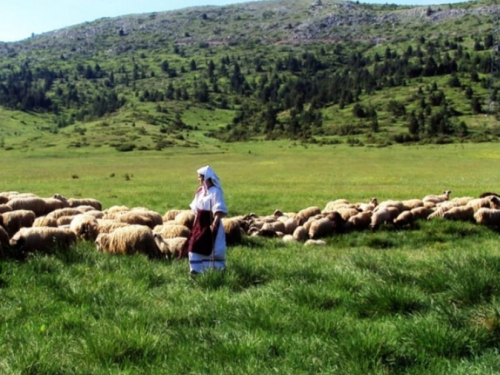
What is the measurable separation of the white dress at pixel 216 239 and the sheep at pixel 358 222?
29.4 feet

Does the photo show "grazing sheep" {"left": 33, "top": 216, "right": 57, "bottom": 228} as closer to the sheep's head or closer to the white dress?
the sheep's head

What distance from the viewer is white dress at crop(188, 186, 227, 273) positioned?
10344 millimetres

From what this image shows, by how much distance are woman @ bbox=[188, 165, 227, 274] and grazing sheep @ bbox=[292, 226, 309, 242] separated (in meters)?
7.06

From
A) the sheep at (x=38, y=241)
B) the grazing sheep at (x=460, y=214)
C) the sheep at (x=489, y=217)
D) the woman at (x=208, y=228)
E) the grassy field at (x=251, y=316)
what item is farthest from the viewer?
the grazing sheep at (x=460, y=214)

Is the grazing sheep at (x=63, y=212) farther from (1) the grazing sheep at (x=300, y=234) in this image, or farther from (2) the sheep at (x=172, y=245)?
(1) the grazing sheep at (x=300, y=234)

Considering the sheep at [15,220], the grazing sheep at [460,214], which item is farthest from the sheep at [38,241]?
the grazing sheep at [460,214]

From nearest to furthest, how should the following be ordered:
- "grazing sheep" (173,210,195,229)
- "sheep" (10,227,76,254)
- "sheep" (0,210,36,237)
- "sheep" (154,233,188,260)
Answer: "sheep" (10,227,76,254) < "sheep" (154,233,188,260) < "sheep" (0,210,36,237) < "grazing sheep" (173,210,195,229)

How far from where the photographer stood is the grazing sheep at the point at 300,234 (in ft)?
57.5

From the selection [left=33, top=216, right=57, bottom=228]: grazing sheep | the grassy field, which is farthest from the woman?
[left=33, top=216, right=57, bottom=228]: grazing sheep

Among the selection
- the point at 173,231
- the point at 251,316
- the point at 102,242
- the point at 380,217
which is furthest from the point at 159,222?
the point at 251,316

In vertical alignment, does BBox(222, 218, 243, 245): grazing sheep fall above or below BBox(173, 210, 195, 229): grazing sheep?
below

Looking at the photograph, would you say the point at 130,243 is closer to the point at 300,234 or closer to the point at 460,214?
the point at 300,234

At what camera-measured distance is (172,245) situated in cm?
1270

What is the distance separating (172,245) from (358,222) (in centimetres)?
835
